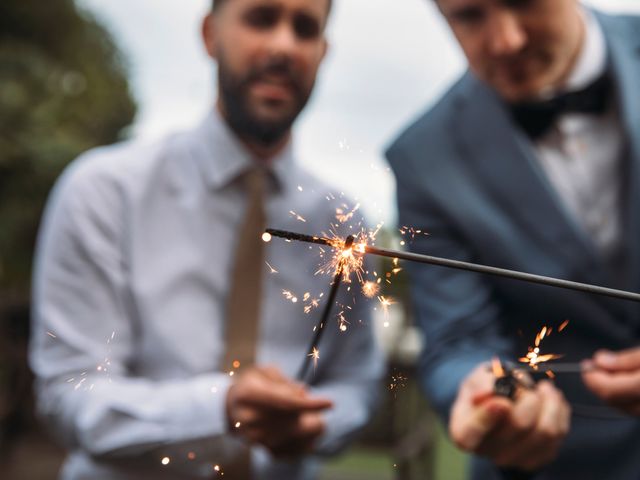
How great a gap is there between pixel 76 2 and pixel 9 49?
2.44 ft

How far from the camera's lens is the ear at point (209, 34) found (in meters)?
0.76

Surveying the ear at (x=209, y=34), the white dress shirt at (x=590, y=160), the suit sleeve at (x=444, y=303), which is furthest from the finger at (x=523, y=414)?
the ear at (x=209, y=34)

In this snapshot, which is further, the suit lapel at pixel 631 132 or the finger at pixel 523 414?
the suit lapel at pixel 631 132

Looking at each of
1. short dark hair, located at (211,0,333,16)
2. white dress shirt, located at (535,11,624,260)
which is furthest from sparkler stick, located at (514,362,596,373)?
short dark hair, located at (211,0,333,16)

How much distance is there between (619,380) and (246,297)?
15.3 inches

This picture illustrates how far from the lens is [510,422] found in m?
0.62

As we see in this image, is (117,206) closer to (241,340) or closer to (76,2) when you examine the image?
(241,340)

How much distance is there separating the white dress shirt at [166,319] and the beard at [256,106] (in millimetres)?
59

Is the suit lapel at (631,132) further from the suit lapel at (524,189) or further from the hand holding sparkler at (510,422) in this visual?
the hand holding sparkler at (510,422)

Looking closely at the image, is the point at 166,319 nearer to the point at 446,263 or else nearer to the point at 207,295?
the point at 207,295

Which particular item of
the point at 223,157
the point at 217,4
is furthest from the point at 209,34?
the point at 223,157

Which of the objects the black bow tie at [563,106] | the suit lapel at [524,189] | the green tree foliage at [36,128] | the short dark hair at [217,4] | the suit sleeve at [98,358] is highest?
the short dark hair at [217,4]

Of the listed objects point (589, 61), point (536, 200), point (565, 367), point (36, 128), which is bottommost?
point (36, 128)

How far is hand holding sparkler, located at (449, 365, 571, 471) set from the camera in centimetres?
62
